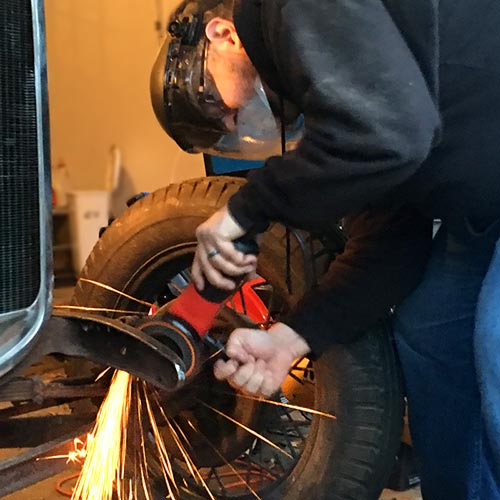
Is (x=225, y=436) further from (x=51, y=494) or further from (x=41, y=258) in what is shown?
(x=41, y=258)

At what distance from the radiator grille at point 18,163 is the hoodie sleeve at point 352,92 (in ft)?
1.02

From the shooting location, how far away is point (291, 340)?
111 cm

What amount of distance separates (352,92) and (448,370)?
1.90 feet

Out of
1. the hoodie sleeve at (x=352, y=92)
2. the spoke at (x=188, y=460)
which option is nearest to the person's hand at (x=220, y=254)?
the hoodie sleeve at (x=352, y=92)

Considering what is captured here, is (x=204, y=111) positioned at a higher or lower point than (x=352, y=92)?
lower

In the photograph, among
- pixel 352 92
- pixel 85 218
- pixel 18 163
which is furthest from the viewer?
pixel 85 218

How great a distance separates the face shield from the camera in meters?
1.06

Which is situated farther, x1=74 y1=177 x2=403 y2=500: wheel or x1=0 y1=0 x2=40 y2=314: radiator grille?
x1=74 y1=177 x2=403 y2=500: wheel

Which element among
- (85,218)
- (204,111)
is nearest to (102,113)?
(85,218)

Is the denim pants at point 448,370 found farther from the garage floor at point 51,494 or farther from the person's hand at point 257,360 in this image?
the garage floor at point 51,494

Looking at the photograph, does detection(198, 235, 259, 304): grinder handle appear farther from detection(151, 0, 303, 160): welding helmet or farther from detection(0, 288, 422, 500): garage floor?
detection(0, 288, 422, 500): garage floor

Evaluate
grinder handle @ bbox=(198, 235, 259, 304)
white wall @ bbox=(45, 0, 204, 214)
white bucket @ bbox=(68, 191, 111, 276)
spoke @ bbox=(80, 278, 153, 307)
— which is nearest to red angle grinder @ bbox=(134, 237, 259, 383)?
grinder handle @ bbox=(198, 235, 259, 304)

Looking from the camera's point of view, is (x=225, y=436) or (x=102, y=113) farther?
(x=102, y=113)

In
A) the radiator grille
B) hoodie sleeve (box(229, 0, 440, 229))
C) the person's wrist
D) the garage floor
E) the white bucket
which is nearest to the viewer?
hoodie sleeve (box(229, 0, 440, 229))
